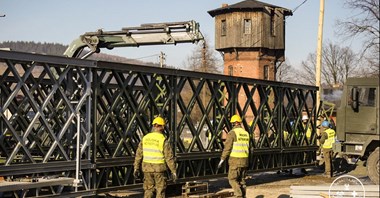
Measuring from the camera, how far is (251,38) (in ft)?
179

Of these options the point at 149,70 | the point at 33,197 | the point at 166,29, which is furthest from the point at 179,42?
the point at 33,197

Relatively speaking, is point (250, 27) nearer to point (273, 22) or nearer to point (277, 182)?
point (273, 22)

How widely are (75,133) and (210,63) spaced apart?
56506mm

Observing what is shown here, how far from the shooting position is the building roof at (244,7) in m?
54.9

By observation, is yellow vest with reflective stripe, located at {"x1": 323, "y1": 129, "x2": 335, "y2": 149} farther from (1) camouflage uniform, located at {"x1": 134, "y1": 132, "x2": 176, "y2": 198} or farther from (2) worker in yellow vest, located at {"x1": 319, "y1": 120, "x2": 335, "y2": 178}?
(1) camouflage uniform, located at {"x1": 134, "y1": 132, "x2": 176, "y2": 198}

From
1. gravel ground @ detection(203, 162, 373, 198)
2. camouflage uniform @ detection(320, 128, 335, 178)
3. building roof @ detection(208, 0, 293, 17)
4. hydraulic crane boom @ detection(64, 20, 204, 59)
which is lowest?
gravel ground @ detection(203, 162, 373, 198)

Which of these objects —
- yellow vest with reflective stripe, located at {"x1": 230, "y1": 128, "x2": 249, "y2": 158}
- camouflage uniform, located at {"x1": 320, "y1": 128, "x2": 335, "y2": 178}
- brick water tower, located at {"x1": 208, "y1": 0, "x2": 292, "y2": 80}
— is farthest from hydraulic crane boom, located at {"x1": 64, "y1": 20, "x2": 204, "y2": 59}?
brick water tower, located at {"x1": 208, "y1": 0, "x2": 292, "y2": 80}

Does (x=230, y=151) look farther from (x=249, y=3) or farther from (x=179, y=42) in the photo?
(x=249, y=3)

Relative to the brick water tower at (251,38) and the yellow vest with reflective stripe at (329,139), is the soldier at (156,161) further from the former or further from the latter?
the brick water tower at (251,38)

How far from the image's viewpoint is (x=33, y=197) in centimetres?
1182

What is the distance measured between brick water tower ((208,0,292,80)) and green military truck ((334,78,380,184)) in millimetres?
36172

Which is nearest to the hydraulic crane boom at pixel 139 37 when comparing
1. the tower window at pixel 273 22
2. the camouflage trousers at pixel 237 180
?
the camouflage trousers at pixel 237 180

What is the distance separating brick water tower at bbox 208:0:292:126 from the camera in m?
54.3

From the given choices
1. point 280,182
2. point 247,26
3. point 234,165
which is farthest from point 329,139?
point 247,26
